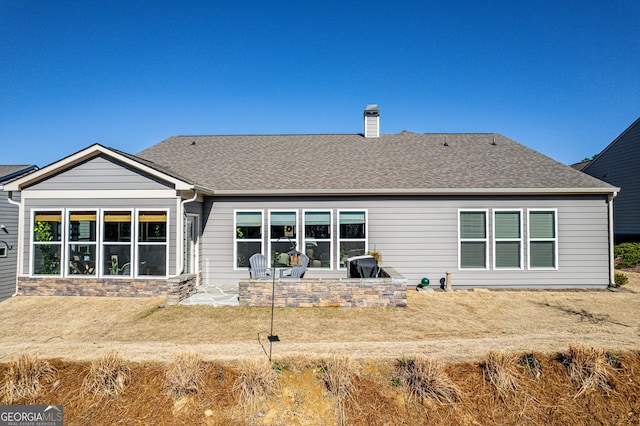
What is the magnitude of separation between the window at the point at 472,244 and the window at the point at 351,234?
2914mm

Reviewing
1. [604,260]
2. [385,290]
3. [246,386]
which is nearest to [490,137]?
[604,260]

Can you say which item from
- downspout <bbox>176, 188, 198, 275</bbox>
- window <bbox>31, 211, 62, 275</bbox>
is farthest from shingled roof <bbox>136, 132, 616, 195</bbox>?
window <bbox>31, 211, 62, 275</bbox>

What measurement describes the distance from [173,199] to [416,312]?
6.70 meters

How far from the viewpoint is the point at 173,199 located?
9094 mm

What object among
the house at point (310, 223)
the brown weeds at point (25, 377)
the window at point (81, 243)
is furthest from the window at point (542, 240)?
the window at point (81, 243)

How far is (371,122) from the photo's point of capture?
14633 millimetres

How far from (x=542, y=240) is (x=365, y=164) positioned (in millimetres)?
5923

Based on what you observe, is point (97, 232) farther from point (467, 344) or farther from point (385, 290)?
point (467, 344)

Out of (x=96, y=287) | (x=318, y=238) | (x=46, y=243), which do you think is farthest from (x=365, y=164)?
(x=46, y=243)

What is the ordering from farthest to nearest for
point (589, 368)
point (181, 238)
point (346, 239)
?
point (346, 239) < point (181, 238) < point (589, 368)

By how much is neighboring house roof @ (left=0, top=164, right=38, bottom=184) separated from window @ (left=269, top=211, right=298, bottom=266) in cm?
1229

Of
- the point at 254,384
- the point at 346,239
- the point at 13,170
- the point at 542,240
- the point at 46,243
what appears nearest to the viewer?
the point at 254,384

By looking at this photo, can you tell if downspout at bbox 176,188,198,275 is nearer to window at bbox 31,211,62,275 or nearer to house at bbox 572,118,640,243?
window at bbox 31,211,62,275

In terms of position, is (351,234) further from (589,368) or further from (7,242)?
(7,242)
